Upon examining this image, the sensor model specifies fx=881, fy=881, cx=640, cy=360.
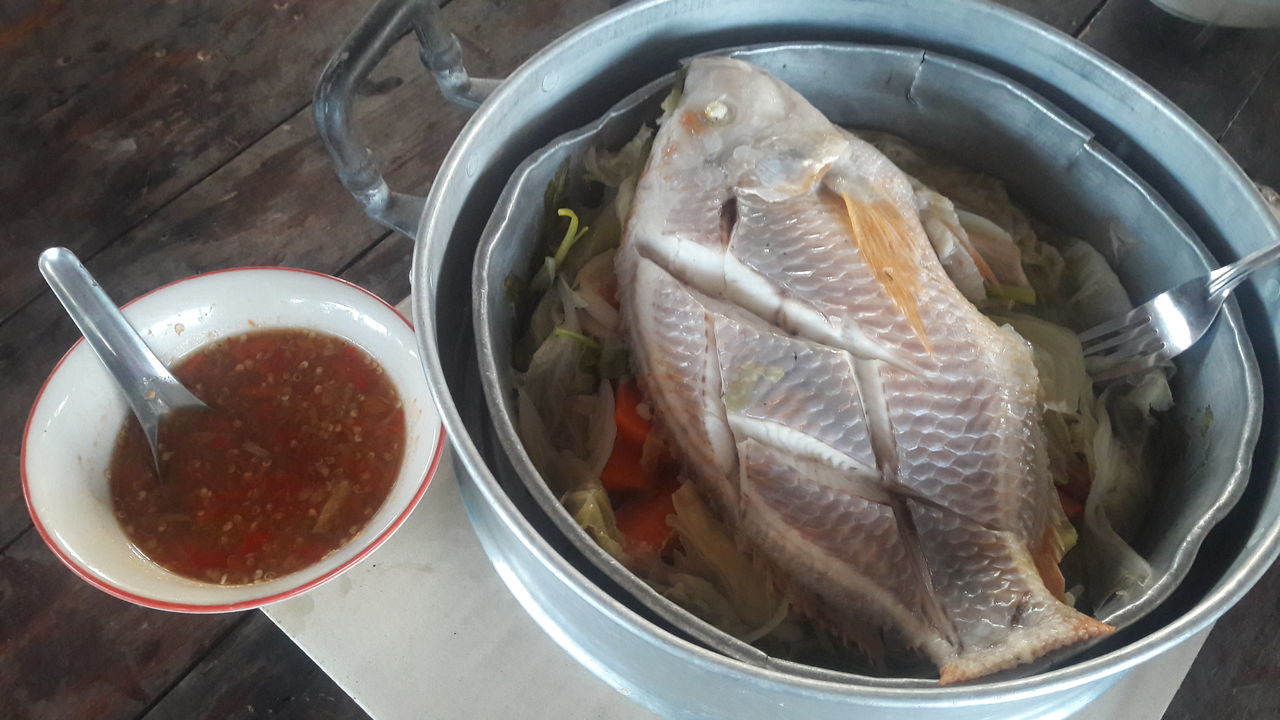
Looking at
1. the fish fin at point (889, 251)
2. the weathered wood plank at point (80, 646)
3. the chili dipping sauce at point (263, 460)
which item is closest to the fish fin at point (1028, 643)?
the fish fin at point (889, 251)

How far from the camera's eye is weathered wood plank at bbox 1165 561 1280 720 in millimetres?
941

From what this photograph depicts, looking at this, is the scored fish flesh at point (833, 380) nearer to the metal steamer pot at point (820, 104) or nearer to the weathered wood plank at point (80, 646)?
the metal steamer pot at point (820, 104)

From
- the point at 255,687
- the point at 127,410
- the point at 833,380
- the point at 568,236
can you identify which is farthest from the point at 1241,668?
the point at 127,410

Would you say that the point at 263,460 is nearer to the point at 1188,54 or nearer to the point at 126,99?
the point at 126,99

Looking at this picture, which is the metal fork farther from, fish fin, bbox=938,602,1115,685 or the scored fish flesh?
fish fin, bbox=938,602,1115,685

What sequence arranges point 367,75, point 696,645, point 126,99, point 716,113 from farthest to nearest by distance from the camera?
point 126,99 < point 716,113 < point 367,75 < point 696,645

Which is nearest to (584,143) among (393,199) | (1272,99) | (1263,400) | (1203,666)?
(393,199)

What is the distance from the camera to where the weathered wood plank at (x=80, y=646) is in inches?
35.5

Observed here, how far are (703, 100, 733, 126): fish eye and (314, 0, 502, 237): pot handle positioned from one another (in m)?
0.23

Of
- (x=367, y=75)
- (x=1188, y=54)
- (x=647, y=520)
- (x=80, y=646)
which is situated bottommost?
(x=80, y=646)

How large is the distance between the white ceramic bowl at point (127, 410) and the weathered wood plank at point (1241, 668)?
2.77ft

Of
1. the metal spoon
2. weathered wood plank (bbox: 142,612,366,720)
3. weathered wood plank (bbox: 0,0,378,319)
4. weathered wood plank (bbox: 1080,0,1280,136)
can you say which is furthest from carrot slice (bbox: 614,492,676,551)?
weathered wood plank (bbox: 1080,0,1280,136)

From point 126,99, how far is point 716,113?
96 cm

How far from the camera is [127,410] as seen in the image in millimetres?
875
